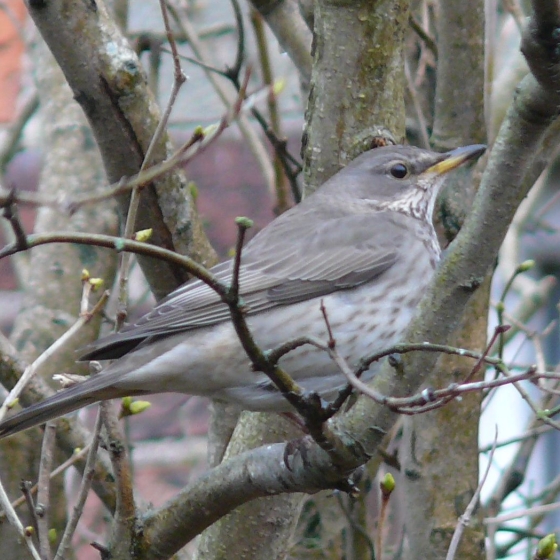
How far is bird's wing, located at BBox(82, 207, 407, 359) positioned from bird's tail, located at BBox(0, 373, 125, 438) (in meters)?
0.08

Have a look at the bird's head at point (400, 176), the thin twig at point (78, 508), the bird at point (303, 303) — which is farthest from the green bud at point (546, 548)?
the bird's head at point (400, 176)

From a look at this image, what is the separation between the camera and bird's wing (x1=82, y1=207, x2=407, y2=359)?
221 centimetres

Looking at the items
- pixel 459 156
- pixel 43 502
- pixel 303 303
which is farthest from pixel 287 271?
pixel 43 502

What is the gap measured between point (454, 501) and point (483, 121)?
89 cm

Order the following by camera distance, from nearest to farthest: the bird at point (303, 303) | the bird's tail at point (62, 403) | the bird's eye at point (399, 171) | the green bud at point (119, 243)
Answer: the green bud at point (119, 243)
the bird's tail at point (62, 403)
the bird at point (303, 303)
the bird's eye at point (399, 171)

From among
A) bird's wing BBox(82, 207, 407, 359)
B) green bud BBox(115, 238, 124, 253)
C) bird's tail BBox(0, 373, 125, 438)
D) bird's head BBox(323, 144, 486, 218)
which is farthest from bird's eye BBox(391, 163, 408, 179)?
green bud BBox(115, 238, 124, 253)

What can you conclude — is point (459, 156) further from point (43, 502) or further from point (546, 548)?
point (43, 502)

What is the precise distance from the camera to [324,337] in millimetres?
2197

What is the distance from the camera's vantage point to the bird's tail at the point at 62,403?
1905mm

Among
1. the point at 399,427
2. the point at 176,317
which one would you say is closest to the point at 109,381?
the point at 176,317

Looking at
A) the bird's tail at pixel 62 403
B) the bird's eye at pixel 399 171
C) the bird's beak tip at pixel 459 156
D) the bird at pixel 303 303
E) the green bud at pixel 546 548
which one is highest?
the bird's eye at pixel 399 171

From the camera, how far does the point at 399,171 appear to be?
107 inches

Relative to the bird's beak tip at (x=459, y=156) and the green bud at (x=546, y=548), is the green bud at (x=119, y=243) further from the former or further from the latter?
the bird's beak tip at (x=459, y=156)

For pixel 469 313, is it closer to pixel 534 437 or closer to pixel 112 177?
pixel 534 437
